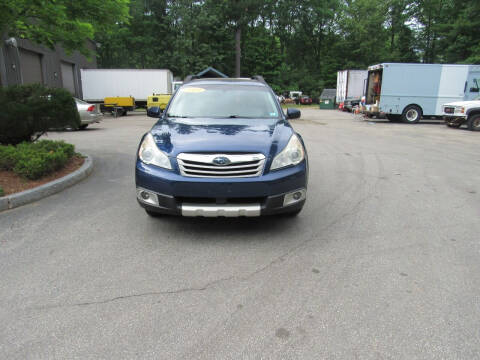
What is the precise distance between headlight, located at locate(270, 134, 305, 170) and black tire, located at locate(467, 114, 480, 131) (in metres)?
15.7

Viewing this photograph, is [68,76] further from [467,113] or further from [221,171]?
[221,171]

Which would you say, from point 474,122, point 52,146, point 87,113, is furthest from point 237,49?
point 52,146

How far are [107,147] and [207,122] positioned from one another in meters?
6.61

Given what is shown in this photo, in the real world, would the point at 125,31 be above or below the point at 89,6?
above

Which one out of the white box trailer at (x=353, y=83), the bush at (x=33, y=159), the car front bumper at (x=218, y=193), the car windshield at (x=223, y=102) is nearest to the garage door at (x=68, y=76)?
the white box trailer at (x=353, y=83)

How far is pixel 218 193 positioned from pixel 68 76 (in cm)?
2979

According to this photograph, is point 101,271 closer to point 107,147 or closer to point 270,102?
point 270,102

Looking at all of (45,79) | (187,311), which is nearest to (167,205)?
(187,311)

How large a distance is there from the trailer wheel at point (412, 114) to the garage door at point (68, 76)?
907 inches

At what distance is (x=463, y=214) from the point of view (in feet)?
16.6

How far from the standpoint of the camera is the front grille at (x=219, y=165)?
3.72 metres

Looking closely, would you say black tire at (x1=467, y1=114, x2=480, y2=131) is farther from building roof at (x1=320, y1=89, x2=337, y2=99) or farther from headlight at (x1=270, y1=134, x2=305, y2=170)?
building roof at (x1=320, y1=89, x2=337, y2=99)

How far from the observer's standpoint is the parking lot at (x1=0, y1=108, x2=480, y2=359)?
2.42 m

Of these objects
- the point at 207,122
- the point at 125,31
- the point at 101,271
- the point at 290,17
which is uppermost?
the point at 290,17
